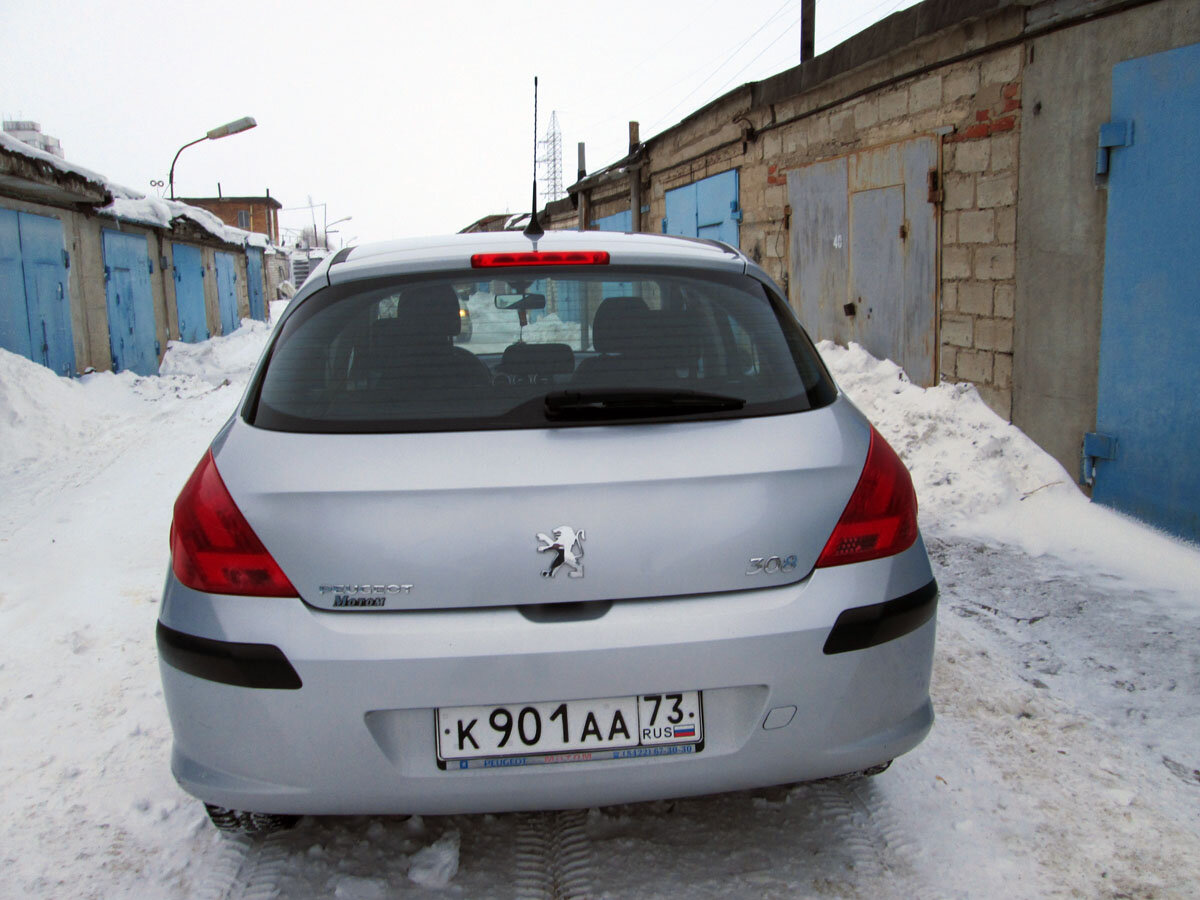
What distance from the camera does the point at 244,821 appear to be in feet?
7.85

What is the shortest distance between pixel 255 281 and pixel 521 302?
28574mm

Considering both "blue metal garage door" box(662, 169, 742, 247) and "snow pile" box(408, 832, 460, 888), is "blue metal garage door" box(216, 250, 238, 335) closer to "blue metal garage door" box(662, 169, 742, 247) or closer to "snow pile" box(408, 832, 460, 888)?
"blue metal garage door" box(662, 169, 742, 247)

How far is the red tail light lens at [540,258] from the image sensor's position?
238cm

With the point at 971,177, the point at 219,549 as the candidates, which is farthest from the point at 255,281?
the point at 219,549

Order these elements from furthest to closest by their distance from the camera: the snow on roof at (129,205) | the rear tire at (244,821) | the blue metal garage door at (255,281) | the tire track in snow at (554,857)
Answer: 1. the blue metal garage door at (255,281)
2. the snow on roof at (129,205)
3. the rear tire at (244,821)
4. the tire track in snow at (554,857)

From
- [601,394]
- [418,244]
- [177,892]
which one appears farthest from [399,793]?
[418,244]

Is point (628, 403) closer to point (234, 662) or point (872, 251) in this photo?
point (234, 662)

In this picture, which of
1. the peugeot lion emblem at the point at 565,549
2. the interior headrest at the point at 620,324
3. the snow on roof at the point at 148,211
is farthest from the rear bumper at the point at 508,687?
the snow on roof at the point at 148,211

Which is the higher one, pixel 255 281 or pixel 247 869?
pixel 255 281

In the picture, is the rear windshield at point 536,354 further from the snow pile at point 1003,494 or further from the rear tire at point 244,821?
the snow pile at point 1003,494

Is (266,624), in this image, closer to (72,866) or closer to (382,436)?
(382,436)

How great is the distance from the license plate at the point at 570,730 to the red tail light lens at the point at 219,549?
46 centimetres

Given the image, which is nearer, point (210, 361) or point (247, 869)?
point (247, 869)

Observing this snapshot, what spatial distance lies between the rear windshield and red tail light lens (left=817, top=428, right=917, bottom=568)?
8.6 inches
